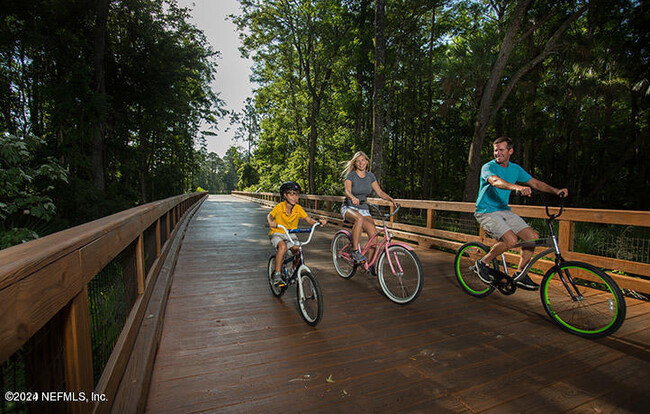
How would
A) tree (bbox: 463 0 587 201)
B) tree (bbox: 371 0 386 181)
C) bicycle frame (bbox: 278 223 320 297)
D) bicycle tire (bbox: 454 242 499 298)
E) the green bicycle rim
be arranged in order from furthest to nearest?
tree (bbox: 371 0 386 181), tree (bbox: 463 0 587 201), bicycle tire (bbox: 454 242 499 298), bicycle frame (bbox: 278 223 320 297), the green bicycle rim

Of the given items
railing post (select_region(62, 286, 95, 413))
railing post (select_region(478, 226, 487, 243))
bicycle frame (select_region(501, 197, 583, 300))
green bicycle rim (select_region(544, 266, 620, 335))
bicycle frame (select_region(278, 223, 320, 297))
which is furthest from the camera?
railing post (select_region(478, 226, 487, 243))

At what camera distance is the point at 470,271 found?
4.24m

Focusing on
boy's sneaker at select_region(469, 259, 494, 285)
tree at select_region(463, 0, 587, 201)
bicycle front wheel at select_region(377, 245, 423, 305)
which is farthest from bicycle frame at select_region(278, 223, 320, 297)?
tree at select_region(463, 0, 587, 201)

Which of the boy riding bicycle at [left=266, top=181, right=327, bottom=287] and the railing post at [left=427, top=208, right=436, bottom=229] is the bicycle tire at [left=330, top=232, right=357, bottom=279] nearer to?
the boy riding bicycle at [left=266, top=181, right=327, bottom=287]

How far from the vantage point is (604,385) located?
223 centimetres

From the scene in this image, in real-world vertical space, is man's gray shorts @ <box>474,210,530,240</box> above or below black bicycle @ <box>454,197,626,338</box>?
above

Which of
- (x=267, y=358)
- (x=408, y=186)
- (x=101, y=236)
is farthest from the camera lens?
(x=408, y=186)

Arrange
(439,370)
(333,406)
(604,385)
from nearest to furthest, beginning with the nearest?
(333,406), (604,385), (439,370)

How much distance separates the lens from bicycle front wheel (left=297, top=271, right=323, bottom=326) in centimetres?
312

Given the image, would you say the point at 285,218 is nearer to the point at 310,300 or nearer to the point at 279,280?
the point at 279,280

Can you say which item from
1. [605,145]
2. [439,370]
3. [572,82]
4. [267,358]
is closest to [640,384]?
[439,370]

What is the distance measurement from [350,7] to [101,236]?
16.4 meters

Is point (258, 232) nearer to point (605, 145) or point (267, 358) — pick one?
point (267, 358)

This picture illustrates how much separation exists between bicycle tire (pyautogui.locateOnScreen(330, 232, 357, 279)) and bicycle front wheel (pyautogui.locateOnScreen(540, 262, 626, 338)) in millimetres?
2418
